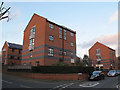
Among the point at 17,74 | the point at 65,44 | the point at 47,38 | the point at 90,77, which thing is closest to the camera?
the point at 90,77

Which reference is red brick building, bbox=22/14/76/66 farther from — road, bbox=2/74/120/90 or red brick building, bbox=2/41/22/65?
red brick building, bbox=2/41/22/65

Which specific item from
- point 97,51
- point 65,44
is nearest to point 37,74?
point 65,44

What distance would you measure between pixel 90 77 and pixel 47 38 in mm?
12710

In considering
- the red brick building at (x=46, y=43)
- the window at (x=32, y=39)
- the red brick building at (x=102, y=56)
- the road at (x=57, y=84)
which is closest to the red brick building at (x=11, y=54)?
the red brick building at (x=46, y=43)

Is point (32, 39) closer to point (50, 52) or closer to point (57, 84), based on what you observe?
point (50, 52)

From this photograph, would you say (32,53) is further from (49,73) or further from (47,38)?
(49,73)

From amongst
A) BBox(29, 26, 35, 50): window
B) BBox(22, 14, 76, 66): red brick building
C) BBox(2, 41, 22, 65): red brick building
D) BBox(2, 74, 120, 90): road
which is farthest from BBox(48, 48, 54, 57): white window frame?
BBox(2, 41, 22, 65): red brick building

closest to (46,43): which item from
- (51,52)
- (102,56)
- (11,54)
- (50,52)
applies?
(50,52)

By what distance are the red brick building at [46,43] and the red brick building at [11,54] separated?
49.9 ft

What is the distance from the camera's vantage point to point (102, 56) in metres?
52.0

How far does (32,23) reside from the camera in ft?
103

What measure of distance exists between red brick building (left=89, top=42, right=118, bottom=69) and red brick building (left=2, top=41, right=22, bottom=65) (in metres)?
31.3

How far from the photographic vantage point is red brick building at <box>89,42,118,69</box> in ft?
164

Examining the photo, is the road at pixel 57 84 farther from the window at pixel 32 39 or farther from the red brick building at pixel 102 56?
the red brick building at pixel 102 56
